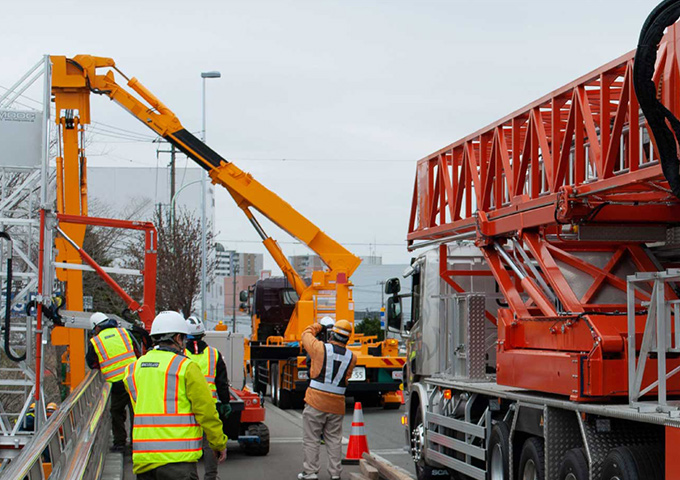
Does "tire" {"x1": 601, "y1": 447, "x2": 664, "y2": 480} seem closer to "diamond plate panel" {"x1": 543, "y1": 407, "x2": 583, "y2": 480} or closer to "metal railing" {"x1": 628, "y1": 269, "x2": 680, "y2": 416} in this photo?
"metal railing" {"x1": 628, "y1": 269, "x2": 680, "y2": 416}

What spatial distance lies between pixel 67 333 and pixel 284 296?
438 inches

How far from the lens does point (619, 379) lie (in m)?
7.02

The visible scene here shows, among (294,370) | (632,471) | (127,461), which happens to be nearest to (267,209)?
(294,370)

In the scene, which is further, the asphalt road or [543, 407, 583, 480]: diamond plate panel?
the asphalt road

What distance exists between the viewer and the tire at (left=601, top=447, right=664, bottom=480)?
6324mm

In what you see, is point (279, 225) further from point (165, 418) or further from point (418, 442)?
point (165, 418)

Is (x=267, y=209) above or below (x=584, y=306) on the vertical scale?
above

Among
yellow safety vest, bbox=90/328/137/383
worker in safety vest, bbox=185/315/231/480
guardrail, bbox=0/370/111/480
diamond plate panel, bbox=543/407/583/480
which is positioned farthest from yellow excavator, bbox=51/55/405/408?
diamond plate panel, bbox=543/407/583/480

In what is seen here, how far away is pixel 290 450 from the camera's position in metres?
14.8

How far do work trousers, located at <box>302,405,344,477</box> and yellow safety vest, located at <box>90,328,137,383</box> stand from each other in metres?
2.30

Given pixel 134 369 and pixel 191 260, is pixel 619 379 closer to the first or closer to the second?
pixel 134 369

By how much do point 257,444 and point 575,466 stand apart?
7.49 metres

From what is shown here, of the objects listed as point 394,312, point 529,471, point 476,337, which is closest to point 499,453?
point 529,471

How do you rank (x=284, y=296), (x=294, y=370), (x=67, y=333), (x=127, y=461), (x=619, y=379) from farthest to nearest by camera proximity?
1. (x=284, y=296)
2. (x=294, y=370)
3. (x=67, y=333)
4. (x=127, y=461)
5. (x=619, y=379)
